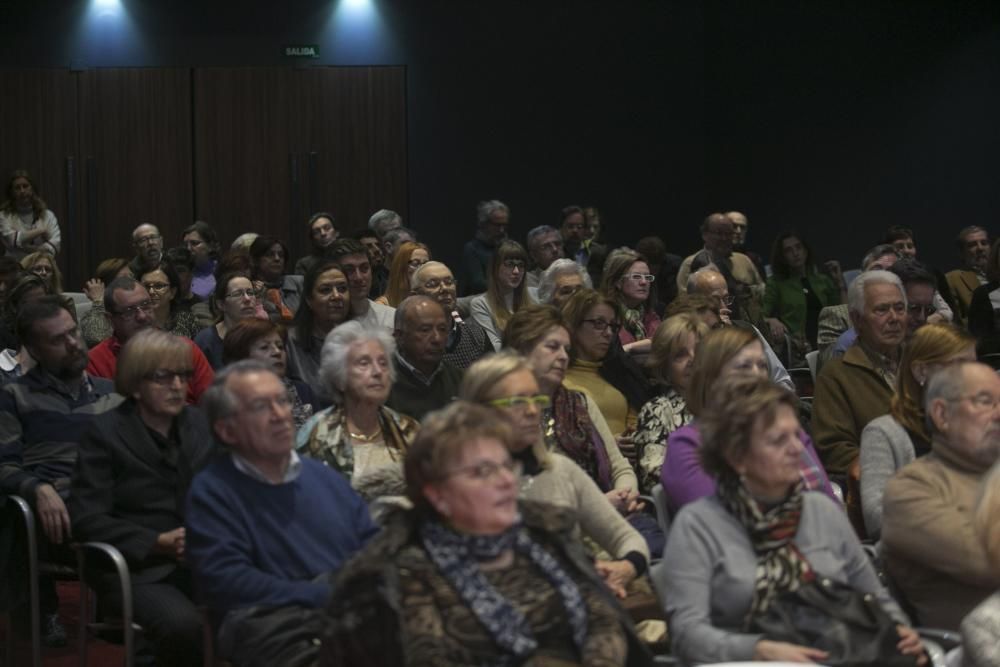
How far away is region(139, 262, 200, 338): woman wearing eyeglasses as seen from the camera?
708 centimetres

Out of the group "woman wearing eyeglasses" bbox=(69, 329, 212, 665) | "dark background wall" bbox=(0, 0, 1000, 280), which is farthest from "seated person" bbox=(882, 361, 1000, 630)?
"dark background wall" bbox=(0, 0, 1000, 280)

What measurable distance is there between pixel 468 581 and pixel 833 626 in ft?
2.71

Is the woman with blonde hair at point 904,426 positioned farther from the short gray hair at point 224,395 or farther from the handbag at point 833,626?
the short gray hair at point 224,395

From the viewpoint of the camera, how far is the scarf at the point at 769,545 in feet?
10.5

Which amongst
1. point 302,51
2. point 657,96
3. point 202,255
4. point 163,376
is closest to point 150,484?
point 163,376

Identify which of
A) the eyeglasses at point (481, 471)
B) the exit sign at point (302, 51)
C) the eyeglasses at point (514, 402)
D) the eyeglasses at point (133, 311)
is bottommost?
the eyeglasses at point (481, 471)

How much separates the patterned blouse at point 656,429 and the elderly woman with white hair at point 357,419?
80 centimetres

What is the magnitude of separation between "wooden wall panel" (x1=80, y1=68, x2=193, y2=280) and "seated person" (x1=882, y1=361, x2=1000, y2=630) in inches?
326

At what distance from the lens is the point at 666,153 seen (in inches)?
476

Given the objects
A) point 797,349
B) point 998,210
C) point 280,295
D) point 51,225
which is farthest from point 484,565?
point 998,210

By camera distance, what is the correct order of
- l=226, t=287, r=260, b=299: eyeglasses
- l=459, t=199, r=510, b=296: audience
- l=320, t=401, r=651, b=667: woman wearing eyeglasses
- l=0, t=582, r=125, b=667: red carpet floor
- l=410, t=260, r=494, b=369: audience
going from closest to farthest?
l=320, t=401, r=651, b=667: woman wearing eyeglasses → l=0, t=582, r=125, b=667: red carpet floor → l=226, t=287, r=260, b=299: eyeglasses → l=410, t=260, r=494, b=369: audience → l=459, t=199, r=510, b=296: audience

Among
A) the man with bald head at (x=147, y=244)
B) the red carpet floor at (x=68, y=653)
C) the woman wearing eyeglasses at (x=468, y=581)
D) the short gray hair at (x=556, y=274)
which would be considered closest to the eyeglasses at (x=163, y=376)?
the red carpet floor at (x=68, y=653)

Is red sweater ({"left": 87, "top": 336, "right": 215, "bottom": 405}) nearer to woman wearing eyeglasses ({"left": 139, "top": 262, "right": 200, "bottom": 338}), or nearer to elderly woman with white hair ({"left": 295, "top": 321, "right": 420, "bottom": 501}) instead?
elderly woman with white hair ({"left": 295, "top": 321, "right": 420, "bottom": 501})

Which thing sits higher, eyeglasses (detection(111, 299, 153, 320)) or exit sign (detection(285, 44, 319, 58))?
exit sign (detection(285, 44, 319, 58))
